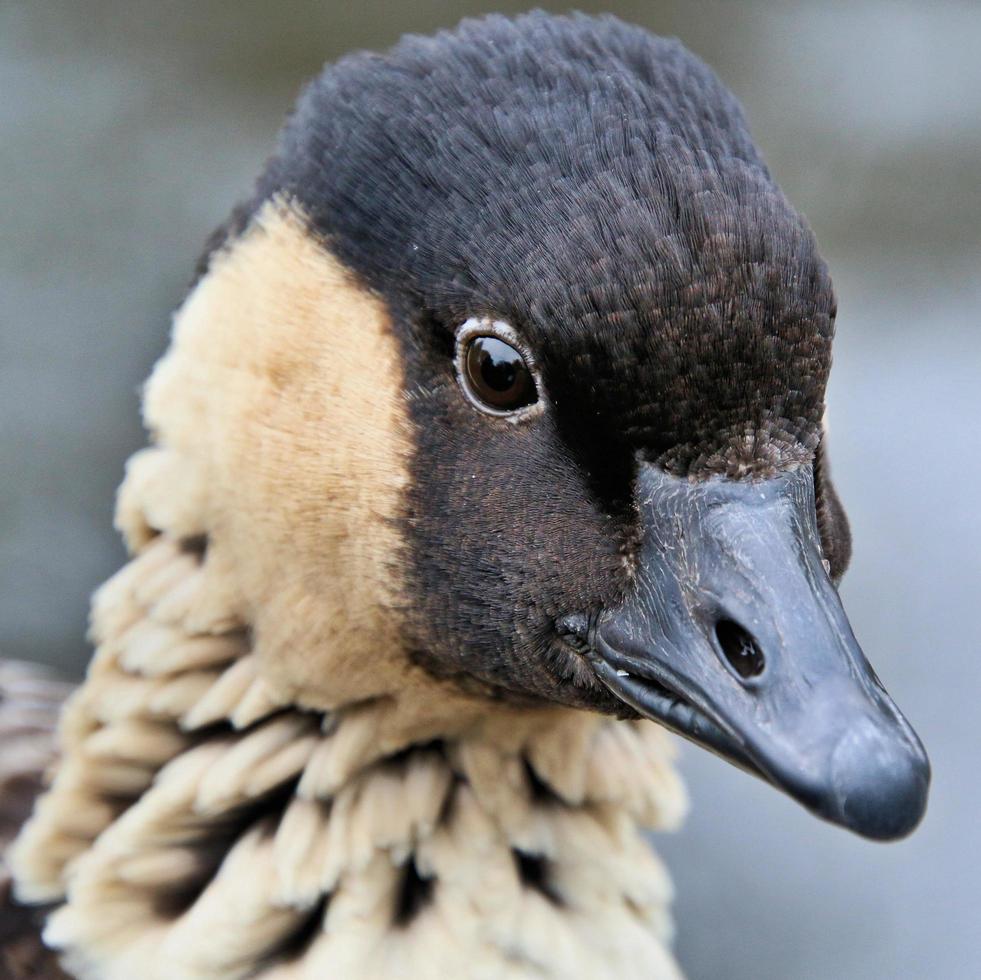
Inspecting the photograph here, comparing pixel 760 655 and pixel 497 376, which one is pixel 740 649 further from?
pixel 497 376

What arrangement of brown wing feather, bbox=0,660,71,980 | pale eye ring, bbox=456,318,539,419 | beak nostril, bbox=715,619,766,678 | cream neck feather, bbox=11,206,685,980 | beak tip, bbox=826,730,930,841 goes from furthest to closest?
brown wing feather, bbox=0,660,71,980
cream neck feather, bbox=11,206,685,980
pale eye ring, bbox=456,318,539,419
beak nostril, bbox=715,619,766,678
beak tip, bbox=826,730,930,841

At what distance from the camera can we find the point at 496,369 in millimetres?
1999

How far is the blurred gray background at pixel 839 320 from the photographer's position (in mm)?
4359

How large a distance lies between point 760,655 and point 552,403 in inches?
16.8

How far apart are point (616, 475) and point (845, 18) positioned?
20.4 feet

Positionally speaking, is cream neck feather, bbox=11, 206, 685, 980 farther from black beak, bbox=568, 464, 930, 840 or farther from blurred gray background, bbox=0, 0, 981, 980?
blurred gray background, bbox=0, 0, 981, 980

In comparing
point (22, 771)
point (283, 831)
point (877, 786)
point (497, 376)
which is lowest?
point (22, 771)

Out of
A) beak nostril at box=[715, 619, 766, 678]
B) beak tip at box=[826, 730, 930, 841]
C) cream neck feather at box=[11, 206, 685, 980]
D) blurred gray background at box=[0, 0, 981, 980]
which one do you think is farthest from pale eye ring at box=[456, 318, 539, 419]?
blurred gray background at box=[0, 0, 981, 980]

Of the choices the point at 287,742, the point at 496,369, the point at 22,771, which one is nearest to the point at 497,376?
the point at 496,369

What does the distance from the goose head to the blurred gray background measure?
6.16 feet

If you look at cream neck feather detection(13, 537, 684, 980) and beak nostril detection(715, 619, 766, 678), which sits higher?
beak nostril detection(715, 619, 766, 678)

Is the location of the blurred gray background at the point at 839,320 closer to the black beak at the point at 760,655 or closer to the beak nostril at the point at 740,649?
the black beak at the point at 760,655

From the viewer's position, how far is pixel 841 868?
4387 millimetres

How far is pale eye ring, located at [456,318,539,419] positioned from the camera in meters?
1.96
